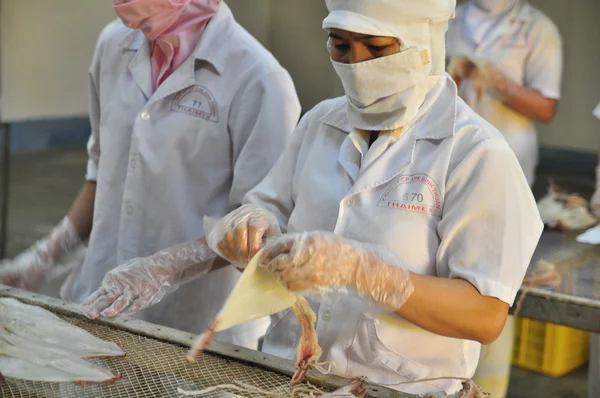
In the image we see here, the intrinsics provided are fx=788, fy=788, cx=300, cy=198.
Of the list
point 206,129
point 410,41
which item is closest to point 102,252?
point 206,129

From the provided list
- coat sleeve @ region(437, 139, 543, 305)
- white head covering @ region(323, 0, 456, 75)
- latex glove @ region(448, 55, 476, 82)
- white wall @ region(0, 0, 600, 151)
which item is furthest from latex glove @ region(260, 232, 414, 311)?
white wall @ region(0, 0, 600, 151)

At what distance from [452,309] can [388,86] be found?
50 centimetres

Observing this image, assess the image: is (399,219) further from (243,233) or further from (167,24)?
(167,24)

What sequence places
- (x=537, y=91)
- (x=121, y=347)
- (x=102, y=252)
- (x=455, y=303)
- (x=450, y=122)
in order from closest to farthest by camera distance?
(x=455, y=303) < (x=450, y=122) < (x=121, y=347) < (x=102, y=252) < (x=537, y=91)

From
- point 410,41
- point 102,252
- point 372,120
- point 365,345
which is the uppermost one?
point 410,41

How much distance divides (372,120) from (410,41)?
0.64 ft

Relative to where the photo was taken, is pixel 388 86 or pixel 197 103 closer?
pixel 388 86

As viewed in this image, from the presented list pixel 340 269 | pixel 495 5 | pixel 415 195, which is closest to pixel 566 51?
pixel 495 5

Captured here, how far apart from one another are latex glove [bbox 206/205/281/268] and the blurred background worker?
85.3 inches

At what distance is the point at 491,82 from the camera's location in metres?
3.70

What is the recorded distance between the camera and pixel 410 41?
1681 millimetres

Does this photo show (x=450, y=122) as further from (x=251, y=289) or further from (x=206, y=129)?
(x=206, y=129)

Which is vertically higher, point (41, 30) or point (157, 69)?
point (157, 69)

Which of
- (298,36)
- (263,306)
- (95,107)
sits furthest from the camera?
(298,36)
